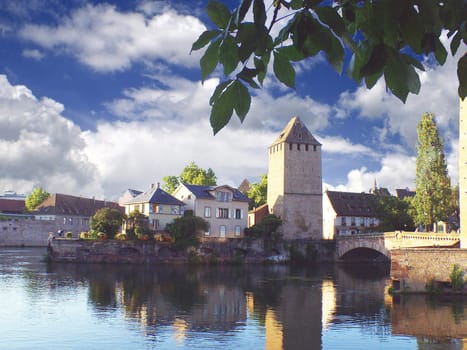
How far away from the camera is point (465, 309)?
23.5 meters

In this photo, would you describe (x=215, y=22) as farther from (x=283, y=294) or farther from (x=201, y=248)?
(x=201, y=248)

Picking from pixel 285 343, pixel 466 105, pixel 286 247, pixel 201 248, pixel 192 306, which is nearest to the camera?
pixel 285 343

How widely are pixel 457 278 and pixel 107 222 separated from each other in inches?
1338

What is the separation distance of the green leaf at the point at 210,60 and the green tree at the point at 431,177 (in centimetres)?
4906

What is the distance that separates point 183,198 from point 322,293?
3240 centimetres

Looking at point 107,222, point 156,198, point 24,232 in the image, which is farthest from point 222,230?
point 24,232

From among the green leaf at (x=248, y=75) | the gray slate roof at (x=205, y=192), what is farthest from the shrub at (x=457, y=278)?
the gray slate roof at (x=205, y=192)

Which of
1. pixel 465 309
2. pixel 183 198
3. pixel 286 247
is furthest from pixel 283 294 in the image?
pixel 183 198

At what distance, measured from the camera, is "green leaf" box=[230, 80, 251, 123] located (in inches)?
A: 76.9

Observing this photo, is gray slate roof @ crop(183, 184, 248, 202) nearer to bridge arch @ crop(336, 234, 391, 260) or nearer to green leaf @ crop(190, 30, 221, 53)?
bridge arch @ crop(336, 234, 391, 260)

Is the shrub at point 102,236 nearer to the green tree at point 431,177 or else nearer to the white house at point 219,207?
the white house at point 219,207

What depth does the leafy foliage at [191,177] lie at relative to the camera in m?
76.2

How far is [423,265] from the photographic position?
2744 centimetres

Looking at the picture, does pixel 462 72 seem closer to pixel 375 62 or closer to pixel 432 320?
pixel 375 62
